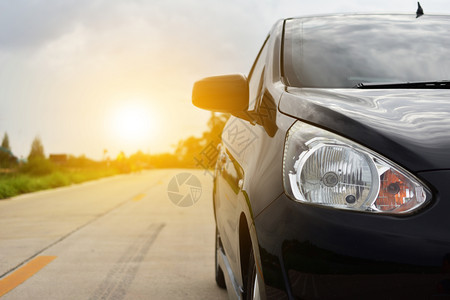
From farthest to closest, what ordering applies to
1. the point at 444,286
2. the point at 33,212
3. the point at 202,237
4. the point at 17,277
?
the point at 33,212
the point at 202,237
the point at 17,277
the point at 444,286

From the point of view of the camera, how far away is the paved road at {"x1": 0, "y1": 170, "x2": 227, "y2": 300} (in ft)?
14.4

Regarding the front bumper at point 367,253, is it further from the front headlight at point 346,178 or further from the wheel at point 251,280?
the wheel at point 251,280

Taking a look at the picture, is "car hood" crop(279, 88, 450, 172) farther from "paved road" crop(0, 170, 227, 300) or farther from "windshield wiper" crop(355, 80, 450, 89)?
"paved road" crop(0, 170, 227, 300)

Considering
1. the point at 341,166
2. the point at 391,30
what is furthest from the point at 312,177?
the point at 391,30

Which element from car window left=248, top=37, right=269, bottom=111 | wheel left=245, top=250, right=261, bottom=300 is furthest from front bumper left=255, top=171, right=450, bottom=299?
car window left=248, top=37, right=269, bottom=111

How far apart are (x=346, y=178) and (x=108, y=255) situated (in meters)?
4.58

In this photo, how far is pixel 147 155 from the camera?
131500mm

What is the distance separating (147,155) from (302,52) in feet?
426

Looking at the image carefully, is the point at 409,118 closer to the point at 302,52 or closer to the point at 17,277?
the point at 302,52

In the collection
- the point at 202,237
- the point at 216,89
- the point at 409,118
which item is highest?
the point at 216,89

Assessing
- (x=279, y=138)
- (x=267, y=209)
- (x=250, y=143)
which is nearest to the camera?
(x=267, y=209)

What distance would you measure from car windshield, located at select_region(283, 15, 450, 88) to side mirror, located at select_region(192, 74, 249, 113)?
243mm

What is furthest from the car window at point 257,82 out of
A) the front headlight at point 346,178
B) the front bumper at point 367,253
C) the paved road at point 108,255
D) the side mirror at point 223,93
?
the paved road at point 108,255

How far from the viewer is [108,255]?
5.91 m
